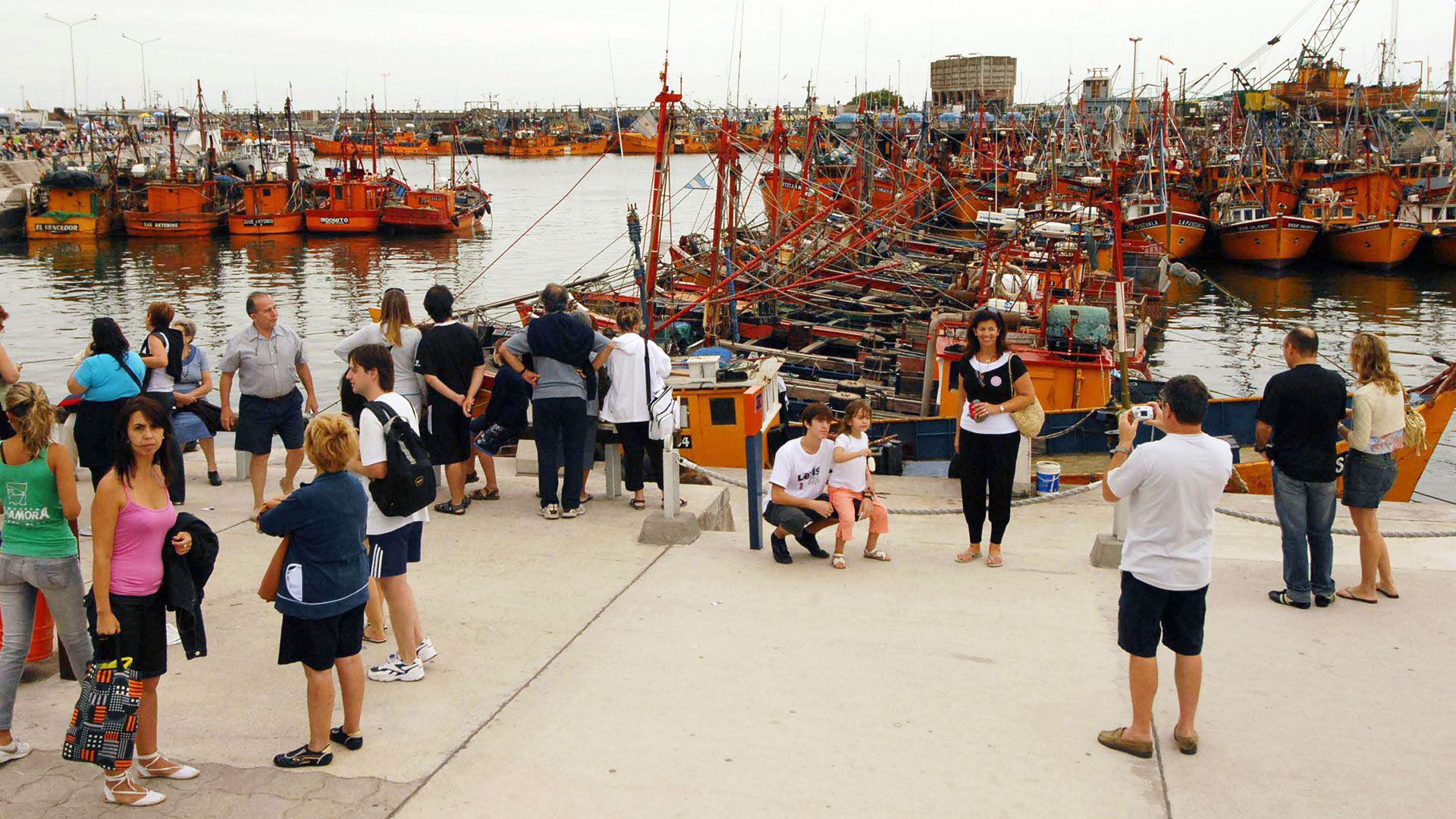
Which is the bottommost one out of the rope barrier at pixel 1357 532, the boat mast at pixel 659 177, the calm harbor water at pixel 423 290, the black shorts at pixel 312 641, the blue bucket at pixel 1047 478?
the calm harbor water at pixel 423 290

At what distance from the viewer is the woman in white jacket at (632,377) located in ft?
25.5

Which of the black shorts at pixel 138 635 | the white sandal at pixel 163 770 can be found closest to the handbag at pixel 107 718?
the black shorts at pixel 138 635

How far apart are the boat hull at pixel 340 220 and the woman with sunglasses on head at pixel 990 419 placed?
53.7m

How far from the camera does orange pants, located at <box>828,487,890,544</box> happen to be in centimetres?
683

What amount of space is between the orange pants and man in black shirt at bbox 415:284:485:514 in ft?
7.69

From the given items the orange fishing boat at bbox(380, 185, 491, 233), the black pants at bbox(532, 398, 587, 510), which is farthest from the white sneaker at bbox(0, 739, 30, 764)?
the orange fishing boat at bbox(380, 185, 491, 233)

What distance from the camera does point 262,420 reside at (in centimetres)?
797

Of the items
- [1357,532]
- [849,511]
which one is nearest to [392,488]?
[849,511]

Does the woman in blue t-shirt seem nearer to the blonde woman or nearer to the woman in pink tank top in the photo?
the blonde woman

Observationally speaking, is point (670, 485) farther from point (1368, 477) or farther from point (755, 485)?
point (1368, 477)

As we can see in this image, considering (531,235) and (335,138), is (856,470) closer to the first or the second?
(531,235)

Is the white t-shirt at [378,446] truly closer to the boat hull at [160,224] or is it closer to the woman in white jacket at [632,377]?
the woman in white jacket at [632,377]

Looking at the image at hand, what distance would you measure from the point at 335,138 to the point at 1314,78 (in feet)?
306

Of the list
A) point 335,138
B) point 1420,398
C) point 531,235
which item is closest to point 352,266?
point 531,235
